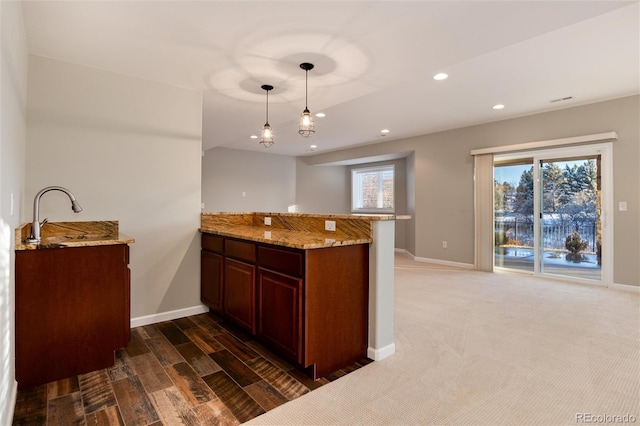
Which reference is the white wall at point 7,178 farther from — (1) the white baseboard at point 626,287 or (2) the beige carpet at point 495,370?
(1) the white baseboard at point 626,287

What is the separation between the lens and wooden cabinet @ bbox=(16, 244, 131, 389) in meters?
1.96

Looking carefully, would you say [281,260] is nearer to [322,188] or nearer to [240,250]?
[240,250]

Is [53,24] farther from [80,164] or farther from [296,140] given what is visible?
[296,140]

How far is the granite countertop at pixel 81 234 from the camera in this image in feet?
7.15

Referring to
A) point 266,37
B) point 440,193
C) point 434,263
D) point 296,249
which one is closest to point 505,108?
point 440,193

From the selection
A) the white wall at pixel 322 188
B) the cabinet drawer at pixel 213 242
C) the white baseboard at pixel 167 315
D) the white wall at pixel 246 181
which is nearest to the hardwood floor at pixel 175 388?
the white baseboard at pixel 167 315

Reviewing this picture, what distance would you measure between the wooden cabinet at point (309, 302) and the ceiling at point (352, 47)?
5.05ft

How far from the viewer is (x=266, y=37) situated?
2387mm

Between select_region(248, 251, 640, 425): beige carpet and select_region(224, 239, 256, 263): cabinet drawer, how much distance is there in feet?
3.57

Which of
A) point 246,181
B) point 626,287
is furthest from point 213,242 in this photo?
point 246,181

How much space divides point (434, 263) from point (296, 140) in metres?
3.88

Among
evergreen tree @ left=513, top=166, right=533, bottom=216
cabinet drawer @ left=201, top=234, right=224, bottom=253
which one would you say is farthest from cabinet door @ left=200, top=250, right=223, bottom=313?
evergreen tree @ left=513, top=166, right=533, bottom=216

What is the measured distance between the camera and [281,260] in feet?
7.22

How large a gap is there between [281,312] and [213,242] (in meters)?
1.30
